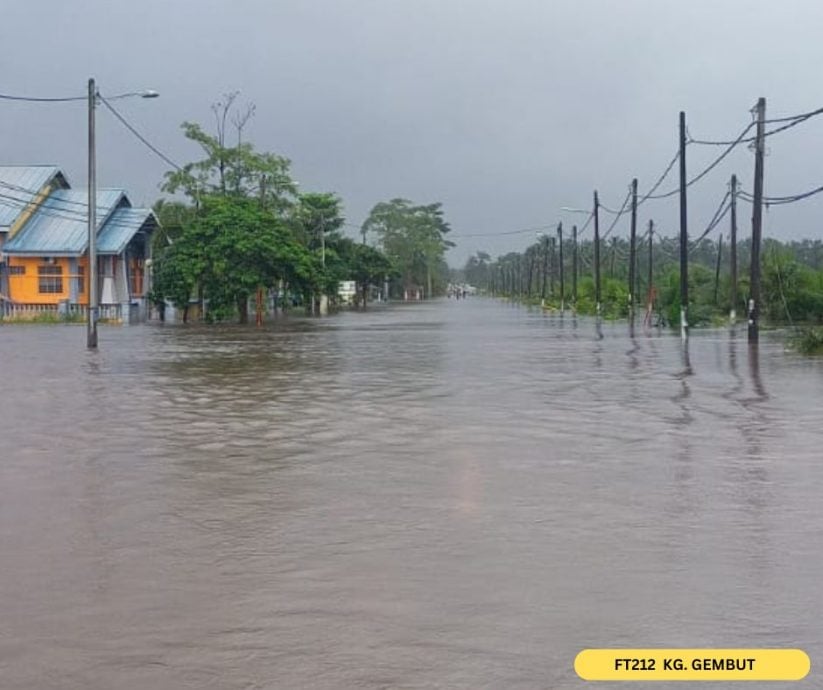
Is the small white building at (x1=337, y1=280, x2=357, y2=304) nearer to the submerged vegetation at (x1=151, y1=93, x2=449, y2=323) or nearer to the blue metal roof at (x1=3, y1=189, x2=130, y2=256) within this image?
the submerged vegetation at (x1=151, y1=93, x2=449, y2=323)

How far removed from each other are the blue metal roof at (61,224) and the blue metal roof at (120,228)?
0.40m

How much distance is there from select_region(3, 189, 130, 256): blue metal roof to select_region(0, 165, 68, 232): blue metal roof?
0.89 m

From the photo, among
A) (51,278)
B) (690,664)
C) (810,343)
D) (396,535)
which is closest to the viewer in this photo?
(690,664)

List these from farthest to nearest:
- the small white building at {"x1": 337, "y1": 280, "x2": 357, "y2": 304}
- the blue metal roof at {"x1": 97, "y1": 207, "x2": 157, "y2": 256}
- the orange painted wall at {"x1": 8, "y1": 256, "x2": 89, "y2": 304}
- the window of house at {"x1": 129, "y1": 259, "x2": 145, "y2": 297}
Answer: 1. the small white building at {"x1": 337, "y1": 280, "x2": 357, "y2": 304}
2. the window of house at {"x1": 129, "y1": 259, "x2": 145, "y2": 297}
3. the blue metal roof at {"x1": 97, "y1": 207, "x2": 157, "y2": 256}
4. the orange painted wall at {"x1": 8, "y1": 256, "x2": 89, "y2": 304}

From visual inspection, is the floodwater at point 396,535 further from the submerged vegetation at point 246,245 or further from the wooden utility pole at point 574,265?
the wooden utility pole at point 574,265

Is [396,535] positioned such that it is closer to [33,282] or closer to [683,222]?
→ [683,222]

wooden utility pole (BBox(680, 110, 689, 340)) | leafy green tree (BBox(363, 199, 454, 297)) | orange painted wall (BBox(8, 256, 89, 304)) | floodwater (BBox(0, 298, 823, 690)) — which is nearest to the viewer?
floodwater (BBox(0, 298, 823, 690))

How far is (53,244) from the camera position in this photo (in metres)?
58.1

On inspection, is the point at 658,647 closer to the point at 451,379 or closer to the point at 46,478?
the point at 46,478

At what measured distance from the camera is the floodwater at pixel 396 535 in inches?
220

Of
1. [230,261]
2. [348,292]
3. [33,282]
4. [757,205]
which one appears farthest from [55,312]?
[348,292]

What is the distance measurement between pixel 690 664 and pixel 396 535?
10.5ft

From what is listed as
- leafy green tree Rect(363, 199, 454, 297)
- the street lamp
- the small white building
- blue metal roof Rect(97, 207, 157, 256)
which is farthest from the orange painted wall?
leafy green tree Rect(363, 199, 454, 297)

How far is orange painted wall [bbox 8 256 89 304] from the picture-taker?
195 feet
